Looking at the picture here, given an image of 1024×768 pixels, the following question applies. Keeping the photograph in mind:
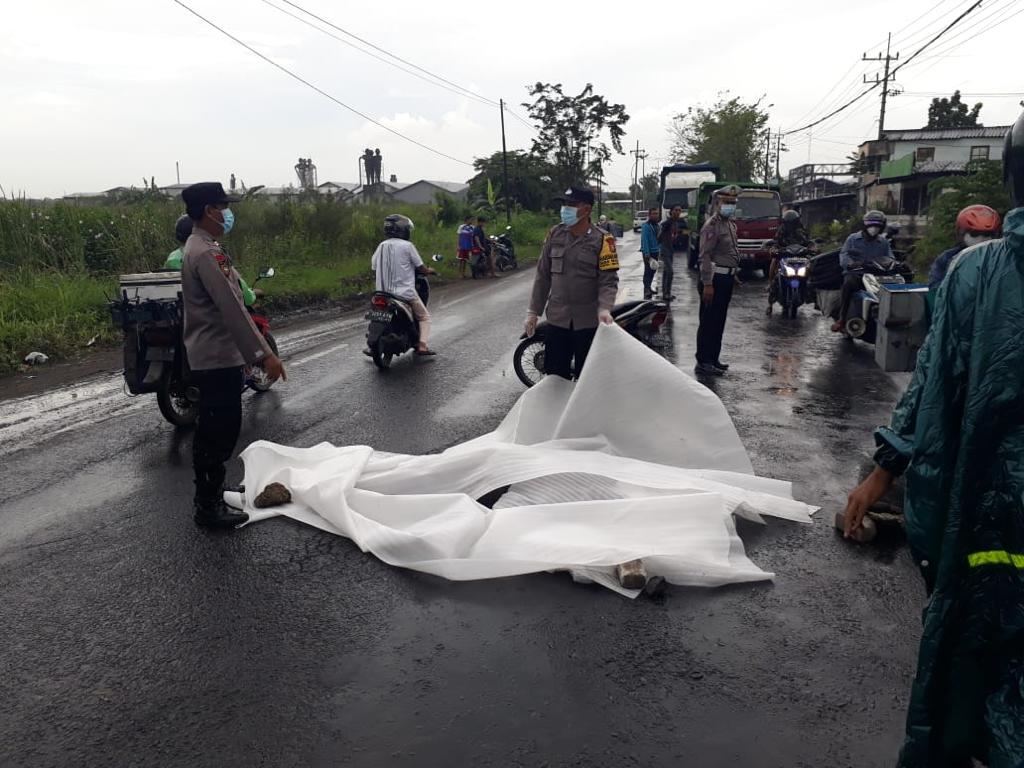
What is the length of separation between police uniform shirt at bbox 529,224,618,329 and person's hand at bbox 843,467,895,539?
153 inches

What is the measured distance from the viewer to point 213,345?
4.55 m

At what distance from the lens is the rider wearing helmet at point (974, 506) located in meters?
1.68

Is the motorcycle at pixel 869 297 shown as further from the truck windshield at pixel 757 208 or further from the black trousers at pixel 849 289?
the truck windshield at pixel 757 208

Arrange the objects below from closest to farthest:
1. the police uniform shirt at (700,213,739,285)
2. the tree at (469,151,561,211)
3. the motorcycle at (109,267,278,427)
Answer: the motorcycle at (109,267,278,427)
the police uniform shirt at (700,213,739,285)
the tree at (469,151,561,211)

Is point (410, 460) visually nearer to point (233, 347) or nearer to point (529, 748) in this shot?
point (233, 347)

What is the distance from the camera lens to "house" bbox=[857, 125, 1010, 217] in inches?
1726

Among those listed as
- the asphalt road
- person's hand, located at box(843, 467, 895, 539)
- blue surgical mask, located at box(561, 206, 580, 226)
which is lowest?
the asphalt road

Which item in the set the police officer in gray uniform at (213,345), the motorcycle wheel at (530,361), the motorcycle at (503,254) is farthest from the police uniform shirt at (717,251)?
the motorcycle at (503,254)

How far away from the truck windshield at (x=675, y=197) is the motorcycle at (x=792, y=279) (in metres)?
18.8

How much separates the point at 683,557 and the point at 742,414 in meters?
3.66

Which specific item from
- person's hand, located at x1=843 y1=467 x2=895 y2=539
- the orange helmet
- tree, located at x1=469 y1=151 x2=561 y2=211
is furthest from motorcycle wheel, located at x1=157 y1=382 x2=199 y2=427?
tree, located at x1=469 y1=151 x2=561 y2=211

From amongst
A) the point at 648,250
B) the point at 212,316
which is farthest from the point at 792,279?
the point at 212,316

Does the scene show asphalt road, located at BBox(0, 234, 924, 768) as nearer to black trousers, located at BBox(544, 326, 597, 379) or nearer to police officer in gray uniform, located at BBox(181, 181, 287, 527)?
police officer in gray uniform, located at BBox(181, 181, 287, 527)

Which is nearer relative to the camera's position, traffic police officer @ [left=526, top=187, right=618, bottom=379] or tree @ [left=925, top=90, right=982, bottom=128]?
traffic police officer @ [left=526, top=187, right=618, bottom=379]
